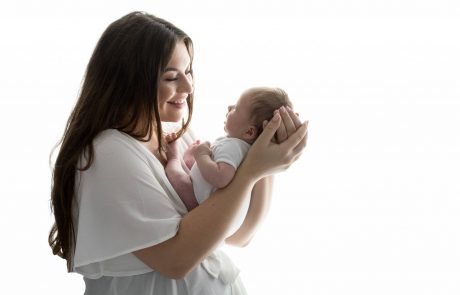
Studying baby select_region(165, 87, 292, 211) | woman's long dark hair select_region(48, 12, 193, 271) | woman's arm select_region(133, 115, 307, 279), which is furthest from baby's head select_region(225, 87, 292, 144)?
woman's long dark hair select_region(48, 12, 193, 271)

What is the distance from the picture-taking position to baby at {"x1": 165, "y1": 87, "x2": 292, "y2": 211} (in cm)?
169

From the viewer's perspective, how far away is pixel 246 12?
9.43ft

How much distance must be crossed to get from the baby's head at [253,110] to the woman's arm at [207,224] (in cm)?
11

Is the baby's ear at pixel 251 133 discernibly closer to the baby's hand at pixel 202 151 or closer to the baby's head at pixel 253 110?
the baby's head at pixel 253 110

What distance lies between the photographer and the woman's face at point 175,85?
1.72 m

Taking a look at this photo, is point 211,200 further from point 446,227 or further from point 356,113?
point 446,227

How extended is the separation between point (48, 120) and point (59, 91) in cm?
14

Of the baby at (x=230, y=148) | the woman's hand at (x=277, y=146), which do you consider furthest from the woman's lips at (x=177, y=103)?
the woman's hand at (x=277, y=146)

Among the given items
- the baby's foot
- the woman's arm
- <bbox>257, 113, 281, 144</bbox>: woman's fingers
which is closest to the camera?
the woman's arm

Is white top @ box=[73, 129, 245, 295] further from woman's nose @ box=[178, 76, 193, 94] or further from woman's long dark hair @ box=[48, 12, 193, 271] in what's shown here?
woman's nose @ box=[178, 76, 193, 94]

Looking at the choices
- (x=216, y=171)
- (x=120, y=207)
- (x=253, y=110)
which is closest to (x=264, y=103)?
(x=253, y=110)

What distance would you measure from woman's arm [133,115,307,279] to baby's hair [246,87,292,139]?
11 cm

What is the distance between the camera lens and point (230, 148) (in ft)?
5.62

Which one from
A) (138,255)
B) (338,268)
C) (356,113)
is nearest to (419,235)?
(338,268)
